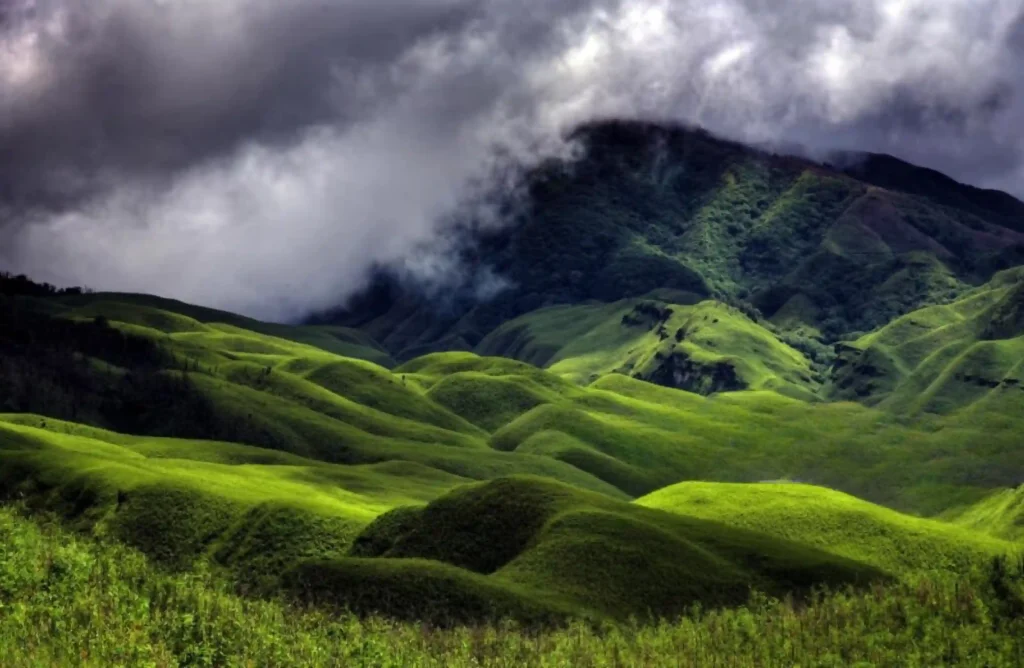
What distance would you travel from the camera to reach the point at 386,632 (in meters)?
137

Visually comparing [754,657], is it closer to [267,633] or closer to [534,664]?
[534,664]

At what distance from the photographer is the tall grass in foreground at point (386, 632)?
8444 centimetres

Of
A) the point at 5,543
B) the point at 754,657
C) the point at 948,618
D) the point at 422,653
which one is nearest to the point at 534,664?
the point at 422,653

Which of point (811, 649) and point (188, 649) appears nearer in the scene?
point (188, 649)

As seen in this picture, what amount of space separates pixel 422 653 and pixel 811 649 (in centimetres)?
3884

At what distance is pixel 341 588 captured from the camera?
18062 centimetres

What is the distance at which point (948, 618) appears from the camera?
126m

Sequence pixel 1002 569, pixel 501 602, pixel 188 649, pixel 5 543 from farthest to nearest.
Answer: pixel 501 602 → pixel 1002 569 → pixel 5 543 → pixel 188 649

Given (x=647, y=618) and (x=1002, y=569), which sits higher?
(x=1002, y=569)

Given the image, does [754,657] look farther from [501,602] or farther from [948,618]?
[501,602]

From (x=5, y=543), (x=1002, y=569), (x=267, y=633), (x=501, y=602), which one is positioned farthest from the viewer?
(x=501, y=602)

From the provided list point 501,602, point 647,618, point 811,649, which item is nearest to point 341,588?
point 501,602

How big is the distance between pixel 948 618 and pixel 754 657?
20.8m

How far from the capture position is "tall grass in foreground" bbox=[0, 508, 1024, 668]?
277 ft
